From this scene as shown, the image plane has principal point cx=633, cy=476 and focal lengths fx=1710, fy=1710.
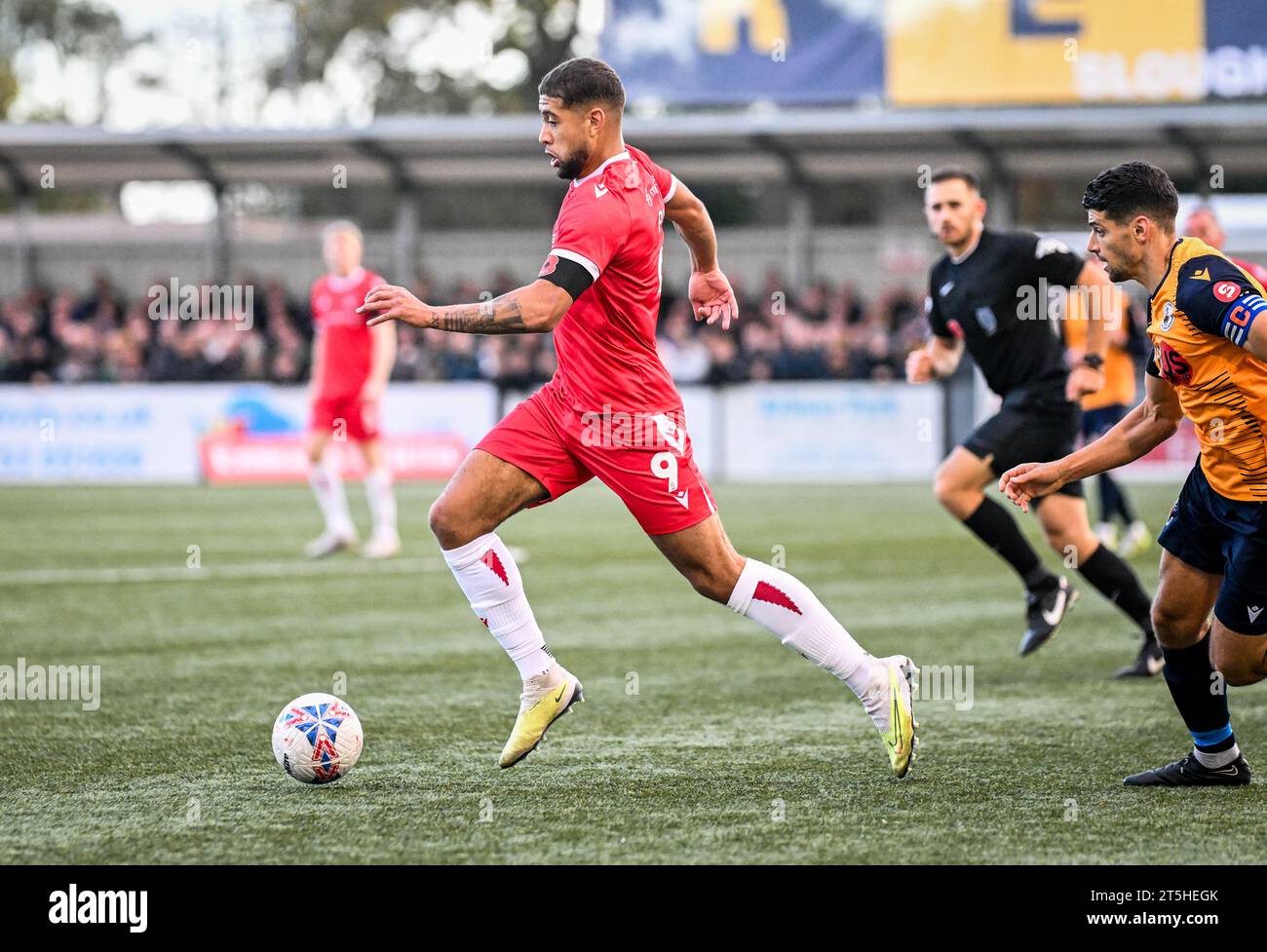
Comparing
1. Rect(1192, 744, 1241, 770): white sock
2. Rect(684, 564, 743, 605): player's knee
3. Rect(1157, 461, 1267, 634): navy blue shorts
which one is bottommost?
Rect(1192, 744, 1241, 770): white sock

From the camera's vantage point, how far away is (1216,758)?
5.44 m

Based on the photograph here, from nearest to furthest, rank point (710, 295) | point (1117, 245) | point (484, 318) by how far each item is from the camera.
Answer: point (484, 318) → point (1117, 245) → point (710, 295)

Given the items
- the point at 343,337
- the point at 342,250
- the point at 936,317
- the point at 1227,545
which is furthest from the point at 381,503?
the point at 1227,545

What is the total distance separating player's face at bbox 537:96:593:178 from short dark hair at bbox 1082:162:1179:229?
5.15 feet

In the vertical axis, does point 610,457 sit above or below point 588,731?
above

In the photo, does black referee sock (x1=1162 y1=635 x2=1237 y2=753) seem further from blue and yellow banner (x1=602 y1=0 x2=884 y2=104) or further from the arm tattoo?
blue and yellow banner (x1=602 y1=0 x2=884 y2=104)

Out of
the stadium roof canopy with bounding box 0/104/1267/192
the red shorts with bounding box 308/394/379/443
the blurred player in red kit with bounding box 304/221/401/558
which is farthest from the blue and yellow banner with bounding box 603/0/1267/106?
the red shorts with bounding box 308/394/379/443

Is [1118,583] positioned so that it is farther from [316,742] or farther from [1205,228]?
[316,742]

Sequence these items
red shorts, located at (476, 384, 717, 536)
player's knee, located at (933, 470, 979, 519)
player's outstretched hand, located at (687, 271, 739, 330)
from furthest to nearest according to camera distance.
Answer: player's knee, located at (933, 470, 979, 519) → player's outstretched hand, located at (687, 271, 739, 330) → red shorts, located at (476, 384, 717, 536)

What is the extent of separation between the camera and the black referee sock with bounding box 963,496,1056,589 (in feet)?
27.5

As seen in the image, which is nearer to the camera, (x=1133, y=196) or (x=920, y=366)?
(x=1133, y=196)

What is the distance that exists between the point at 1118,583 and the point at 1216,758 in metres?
2.75

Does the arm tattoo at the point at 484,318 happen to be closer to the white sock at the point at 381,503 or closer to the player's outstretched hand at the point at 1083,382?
the player's outstretched hand at the point at 1083,382
